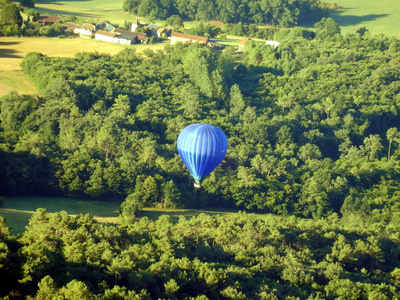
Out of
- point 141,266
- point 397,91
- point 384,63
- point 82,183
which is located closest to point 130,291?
point 141,266

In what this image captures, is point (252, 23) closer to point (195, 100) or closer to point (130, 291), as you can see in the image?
point (195, 100)

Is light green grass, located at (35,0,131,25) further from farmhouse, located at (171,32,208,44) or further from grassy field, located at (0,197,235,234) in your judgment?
grassy field, located at (0,197,235,234)

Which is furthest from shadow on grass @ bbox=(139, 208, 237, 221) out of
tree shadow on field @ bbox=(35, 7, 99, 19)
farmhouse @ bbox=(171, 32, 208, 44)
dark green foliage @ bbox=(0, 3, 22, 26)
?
tree shadow on field @ bbox=(35, 7, 99, 19)

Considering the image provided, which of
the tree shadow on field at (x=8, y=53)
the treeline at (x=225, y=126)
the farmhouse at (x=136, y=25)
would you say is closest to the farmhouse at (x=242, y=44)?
the treeline at (x=225, y=126)

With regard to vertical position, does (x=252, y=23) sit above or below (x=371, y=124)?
above

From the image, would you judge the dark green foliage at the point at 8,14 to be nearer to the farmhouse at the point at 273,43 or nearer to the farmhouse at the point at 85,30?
the farmhouse at the point at 85,30
